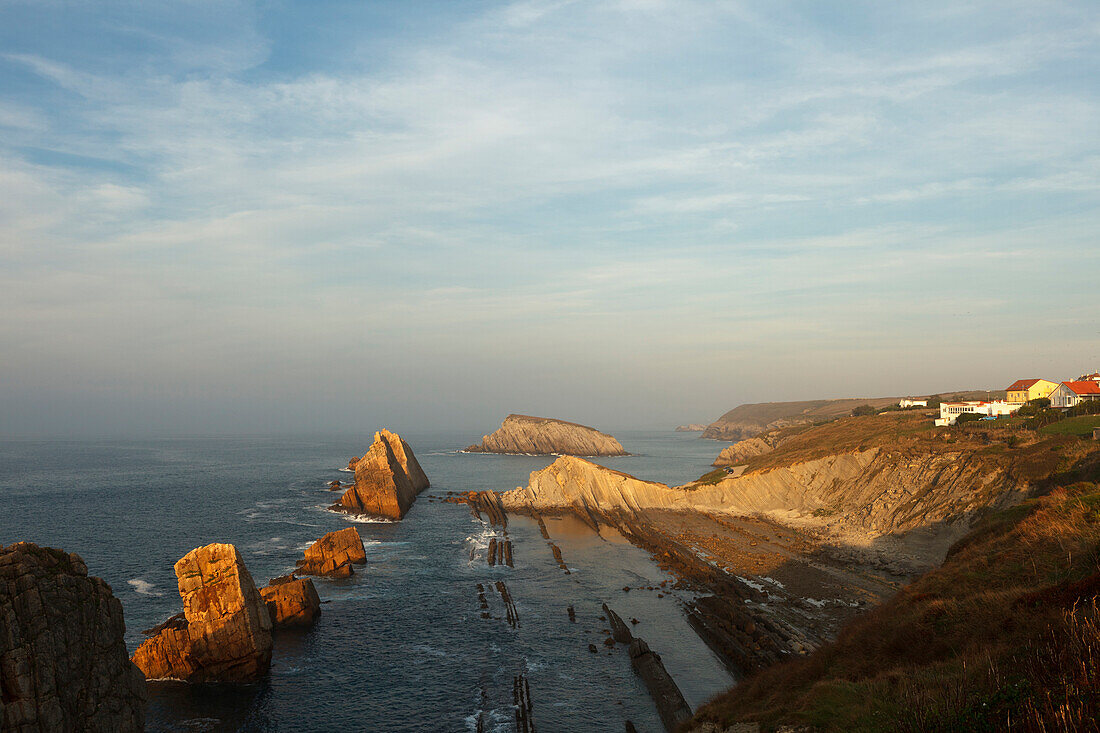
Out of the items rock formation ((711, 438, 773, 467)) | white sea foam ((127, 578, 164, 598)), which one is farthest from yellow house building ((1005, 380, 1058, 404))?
white sea foam ((127, 578, 164, 598))

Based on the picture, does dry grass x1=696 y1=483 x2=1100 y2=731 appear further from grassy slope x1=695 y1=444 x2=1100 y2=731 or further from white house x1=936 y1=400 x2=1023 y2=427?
white house x1=936 y1=400 x2=1023 y2=427

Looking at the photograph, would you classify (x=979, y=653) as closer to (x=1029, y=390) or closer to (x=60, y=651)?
(x=60, y=651)

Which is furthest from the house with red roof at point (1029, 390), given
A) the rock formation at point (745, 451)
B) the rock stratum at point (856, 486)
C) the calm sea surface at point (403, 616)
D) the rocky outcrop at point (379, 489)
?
the rocky outcrop at point (379, 489)

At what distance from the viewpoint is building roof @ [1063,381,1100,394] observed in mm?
82338

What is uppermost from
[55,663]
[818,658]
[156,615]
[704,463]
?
[55,663]

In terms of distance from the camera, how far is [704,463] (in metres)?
182

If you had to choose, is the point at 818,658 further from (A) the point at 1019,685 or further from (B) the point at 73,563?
(B) the point at 73,563

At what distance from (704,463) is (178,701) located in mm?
165524

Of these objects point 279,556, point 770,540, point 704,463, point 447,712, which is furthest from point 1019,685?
point 704,463

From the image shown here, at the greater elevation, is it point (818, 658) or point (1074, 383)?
point (1074, 383)

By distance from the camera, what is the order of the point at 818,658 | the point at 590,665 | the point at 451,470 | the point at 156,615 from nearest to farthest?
the point at 818,658 < the point at 590,665 < the point at 156,615 < the point at 451,470

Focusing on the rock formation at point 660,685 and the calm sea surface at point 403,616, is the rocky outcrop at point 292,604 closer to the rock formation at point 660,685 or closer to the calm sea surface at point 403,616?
the calm sea surface at point 403,616

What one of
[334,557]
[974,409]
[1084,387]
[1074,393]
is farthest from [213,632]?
[974,409]

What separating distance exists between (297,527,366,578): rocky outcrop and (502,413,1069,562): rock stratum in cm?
4072
